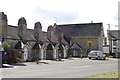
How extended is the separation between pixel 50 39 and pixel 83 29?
21444 mm

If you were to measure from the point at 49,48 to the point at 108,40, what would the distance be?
44.1 metres

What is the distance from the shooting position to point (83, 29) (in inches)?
3465

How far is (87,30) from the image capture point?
8675 centimetres

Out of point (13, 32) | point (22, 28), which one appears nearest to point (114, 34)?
point (22, 28)

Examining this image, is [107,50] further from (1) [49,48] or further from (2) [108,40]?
(1) [49,48]

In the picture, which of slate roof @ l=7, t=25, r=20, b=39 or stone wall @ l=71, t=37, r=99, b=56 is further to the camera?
stone wall @ l=71, t=37, r=99, b=56

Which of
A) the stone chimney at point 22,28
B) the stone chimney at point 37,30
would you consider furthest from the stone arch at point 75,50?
the stone chimney at point 22,28

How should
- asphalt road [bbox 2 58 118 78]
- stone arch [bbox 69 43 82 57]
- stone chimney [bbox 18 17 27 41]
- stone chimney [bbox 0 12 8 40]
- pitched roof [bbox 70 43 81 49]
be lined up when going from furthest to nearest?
1. pitched roof [bbox 70 43 81 49]
2. stone arch [bbox 69 43 82 57]
3. stone chimney [bbox 18 17 27 41]
4. stone chimney [bbox 0 12 8 40]
5. asphalt road [bbox 2 58 118 78]

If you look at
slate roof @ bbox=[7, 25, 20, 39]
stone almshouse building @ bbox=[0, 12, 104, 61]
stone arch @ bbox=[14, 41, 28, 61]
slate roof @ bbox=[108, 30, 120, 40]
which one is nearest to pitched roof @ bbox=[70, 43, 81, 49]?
stone almshouse building @ bbox=[0, 12, 104, 61]

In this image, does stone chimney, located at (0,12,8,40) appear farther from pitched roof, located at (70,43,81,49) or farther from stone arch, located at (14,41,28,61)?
pitched roof, located at (70,43,81,49)

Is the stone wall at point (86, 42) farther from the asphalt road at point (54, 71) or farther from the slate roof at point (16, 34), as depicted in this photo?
the asphalt road at point (54, 71)

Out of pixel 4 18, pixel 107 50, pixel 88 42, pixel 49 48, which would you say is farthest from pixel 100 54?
pixel 107 50

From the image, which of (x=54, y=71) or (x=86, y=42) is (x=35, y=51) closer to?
(x=54, y=71)

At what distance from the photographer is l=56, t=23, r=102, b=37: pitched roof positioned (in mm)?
85312
